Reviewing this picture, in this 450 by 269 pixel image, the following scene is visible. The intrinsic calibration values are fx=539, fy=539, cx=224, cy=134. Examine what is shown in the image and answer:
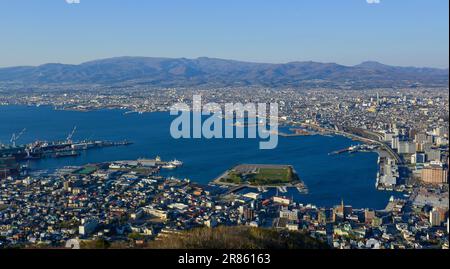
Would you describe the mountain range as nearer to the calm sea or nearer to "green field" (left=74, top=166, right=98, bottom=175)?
the calm sea

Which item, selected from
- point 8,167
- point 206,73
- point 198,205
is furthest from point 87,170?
point 206,73

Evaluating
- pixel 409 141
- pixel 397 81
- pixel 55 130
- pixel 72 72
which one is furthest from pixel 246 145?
pixel 72 72

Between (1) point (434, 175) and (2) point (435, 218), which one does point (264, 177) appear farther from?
(2) point (435, 218)

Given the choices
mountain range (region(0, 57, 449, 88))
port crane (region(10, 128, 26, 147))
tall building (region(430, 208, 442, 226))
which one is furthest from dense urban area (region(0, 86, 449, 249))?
mountain range (region(0, 57, 449, 88))

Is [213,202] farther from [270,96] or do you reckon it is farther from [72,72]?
[72,72]

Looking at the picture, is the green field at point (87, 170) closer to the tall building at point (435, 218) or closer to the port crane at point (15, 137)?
the port crane at point (15, 137)

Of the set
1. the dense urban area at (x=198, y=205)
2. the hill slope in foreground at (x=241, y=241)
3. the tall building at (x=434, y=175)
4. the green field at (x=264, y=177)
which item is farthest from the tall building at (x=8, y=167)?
the hill slope in foreground at (x=241, y=241)
